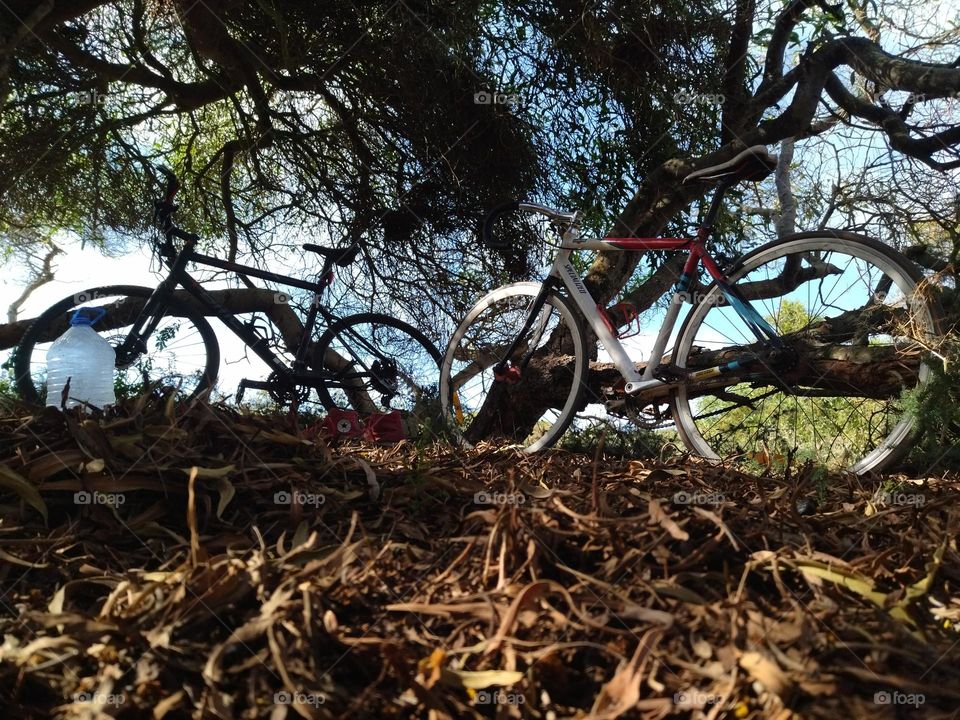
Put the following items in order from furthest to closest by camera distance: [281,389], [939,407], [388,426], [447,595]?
[281,389] < [388,426] < [939,407] < [447,595]

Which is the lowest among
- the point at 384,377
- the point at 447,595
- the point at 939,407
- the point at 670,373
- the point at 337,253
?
the point at 447,595

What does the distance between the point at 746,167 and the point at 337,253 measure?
2.70 m

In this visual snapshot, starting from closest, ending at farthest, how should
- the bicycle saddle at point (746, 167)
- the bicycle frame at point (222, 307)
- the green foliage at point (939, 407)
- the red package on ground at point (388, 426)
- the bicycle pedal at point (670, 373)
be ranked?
the green foliage at point (939, 407) → the bicycle saddle at point (746, 167) → the bicycle pedal at point (670, 373) → the red package on ground at point (388, 426) → the bicycle frame at point (222, 307)

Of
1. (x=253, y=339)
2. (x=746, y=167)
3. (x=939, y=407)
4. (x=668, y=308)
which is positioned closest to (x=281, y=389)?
(x=253, y=339)

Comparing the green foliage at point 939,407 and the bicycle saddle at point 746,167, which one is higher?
the bicycle saddle at point 746,167

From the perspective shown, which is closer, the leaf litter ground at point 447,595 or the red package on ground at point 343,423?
the leaf litter ground at point 447,595

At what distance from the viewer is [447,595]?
1325 mm

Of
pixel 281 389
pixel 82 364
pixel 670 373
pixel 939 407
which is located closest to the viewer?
pixel 939 407

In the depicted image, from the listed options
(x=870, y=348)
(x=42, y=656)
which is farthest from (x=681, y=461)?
(x=42, y=656)

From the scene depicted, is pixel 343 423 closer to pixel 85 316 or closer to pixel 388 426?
pixel 388 426

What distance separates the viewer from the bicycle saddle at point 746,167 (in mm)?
2768

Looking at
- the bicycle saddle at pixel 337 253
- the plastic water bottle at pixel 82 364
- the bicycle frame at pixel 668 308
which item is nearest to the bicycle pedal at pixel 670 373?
the bicycle frame at pixel 668 308

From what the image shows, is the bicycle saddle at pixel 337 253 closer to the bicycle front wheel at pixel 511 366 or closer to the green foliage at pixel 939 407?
the bicycle front wheel at pixel 511 366

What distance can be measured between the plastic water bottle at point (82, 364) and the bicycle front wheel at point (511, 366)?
171 cm
